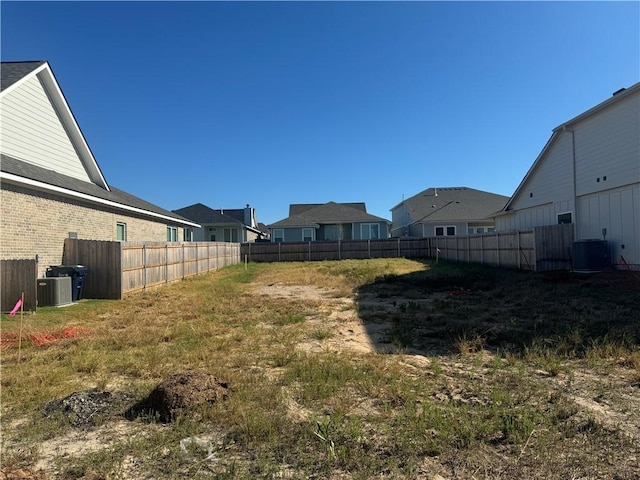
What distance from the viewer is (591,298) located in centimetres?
1018

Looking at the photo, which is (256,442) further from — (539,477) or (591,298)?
(591,298)

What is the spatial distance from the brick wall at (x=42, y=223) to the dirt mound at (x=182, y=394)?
9.09 metres

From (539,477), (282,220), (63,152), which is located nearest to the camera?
(539,477)

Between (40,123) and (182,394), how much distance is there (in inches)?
566

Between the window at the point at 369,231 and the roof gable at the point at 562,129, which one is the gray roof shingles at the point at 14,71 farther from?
the window at the point at 369,231

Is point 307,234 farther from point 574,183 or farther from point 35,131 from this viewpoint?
point 35,131

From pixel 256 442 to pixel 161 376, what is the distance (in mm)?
2260

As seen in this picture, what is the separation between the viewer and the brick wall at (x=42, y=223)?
10.5 metres

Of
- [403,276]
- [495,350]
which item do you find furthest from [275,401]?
[403,276]

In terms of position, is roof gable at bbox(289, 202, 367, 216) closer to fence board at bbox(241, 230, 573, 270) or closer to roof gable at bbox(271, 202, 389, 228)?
roof gable at bbox(271, 202, 389, 228)

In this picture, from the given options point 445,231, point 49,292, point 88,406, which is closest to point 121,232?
point 49,292

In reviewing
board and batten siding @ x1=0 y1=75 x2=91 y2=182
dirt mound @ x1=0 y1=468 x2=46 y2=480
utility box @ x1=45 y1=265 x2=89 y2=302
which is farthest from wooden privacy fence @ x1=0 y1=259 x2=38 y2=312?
dirt mound @ x1=0 y1=468 x2=46 y2=480

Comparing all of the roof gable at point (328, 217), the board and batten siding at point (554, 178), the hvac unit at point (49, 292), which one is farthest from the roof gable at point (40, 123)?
the roof gable at point (328, 217)

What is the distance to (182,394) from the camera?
4012 mm
